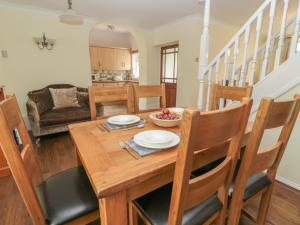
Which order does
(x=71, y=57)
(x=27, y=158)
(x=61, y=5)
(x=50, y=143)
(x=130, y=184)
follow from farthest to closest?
(x=71, y=57)
(x=61, y=5)
(x=50, y=143)
(x=27, y=158)
(x=130, y=184)

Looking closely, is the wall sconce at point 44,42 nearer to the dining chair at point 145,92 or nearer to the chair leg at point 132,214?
the dining chair at point 145,92

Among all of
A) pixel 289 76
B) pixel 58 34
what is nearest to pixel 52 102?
pixel 58 34

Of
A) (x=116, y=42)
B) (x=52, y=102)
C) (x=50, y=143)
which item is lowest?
(x=50, y=143)

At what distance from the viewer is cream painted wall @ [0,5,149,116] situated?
313 centimetres

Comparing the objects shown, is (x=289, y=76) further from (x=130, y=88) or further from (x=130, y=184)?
(x=130, y=184)

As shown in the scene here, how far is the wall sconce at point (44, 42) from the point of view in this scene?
3330mm

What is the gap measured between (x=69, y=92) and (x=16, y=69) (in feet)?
3.46

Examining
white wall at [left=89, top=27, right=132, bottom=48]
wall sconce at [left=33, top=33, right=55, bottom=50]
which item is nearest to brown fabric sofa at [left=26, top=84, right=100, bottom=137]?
wall sconce at [left=33, top=33, right=55, bottom=50]

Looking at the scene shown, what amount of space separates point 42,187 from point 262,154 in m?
1.24

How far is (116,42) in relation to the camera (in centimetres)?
670

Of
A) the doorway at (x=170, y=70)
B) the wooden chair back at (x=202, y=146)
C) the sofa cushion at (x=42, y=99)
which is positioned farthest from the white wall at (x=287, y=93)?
the sofa cushion at (x=42, y=99)

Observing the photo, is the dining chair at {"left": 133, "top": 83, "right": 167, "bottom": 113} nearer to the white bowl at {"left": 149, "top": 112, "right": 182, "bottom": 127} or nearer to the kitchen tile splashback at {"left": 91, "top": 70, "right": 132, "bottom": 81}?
the white bowl at {"left": 149, "top": 112, "right": 182, "bottom": 127}

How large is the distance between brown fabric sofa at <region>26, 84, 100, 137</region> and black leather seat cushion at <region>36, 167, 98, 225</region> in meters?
2.02

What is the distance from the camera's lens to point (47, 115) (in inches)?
111
